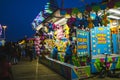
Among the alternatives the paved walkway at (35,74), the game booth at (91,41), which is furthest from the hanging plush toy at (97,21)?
the paved walkway at (35,74)

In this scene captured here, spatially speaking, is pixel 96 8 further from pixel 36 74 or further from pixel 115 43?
pixel 36 74

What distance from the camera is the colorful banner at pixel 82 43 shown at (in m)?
13.4

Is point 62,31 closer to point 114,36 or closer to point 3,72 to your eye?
point 114,36

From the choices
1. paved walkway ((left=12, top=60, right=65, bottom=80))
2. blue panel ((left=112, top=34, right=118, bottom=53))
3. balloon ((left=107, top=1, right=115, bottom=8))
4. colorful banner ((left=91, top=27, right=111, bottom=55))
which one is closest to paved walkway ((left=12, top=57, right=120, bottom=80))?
paved walkway ((left=12, top=60, right=65, bottom=80))

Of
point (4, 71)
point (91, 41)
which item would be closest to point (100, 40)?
point (91, 41)

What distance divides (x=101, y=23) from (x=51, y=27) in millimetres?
7575

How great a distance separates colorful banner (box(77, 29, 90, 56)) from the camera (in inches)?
526

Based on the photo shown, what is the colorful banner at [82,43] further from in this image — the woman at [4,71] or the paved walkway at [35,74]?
the woman at [4,71]

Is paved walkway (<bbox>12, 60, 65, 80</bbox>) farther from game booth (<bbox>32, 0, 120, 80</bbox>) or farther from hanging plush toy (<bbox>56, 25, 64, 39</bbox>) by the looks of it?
hanging plush toy (<bbox>56, 25, 64, 39</bbox>)

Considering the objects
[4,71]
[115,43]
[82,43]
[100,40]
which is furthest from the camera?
[115,43]

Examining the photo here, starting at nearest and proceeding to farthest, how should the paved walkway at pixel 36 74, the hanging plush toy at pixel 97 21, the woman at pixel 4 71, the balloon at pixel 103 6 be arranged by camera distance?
1. the woman at pixel 4 71
2. the balloon at pixel 103 6
3. the hanging plush toy at pixel 97 21
4. the paved walkway at pixel 36 74

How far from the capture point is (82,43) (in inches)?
535

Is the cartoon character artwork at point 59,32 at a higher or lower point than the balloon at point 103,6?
lower

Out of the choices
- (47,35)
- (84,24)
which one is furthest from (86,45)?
(47,35)
